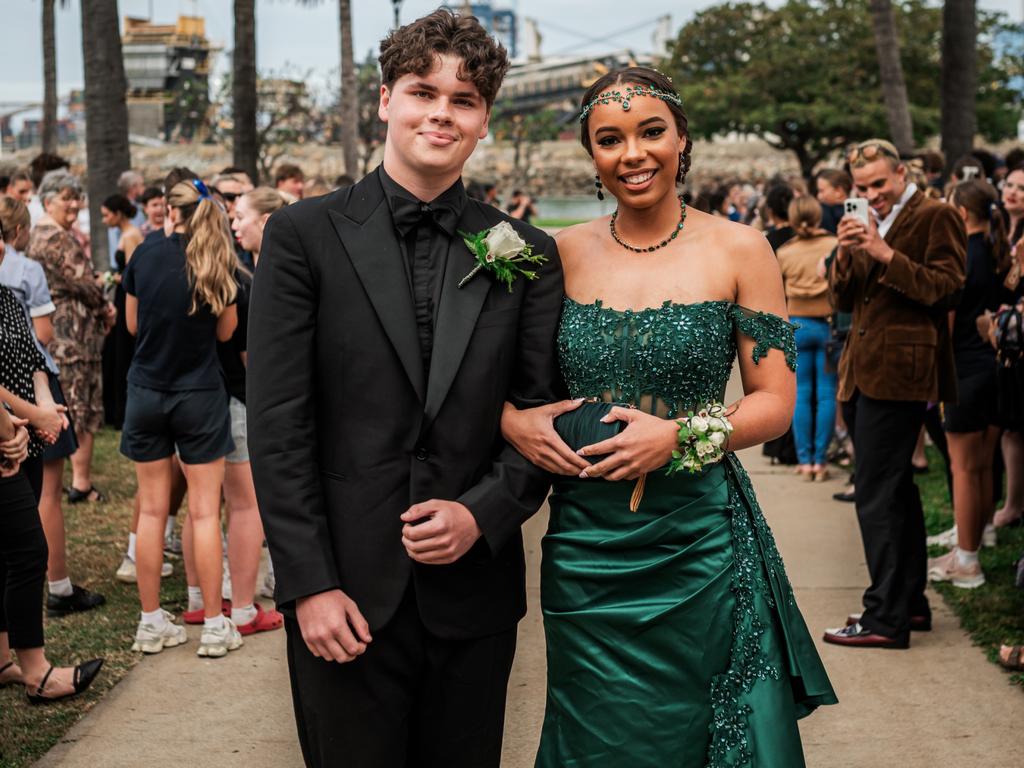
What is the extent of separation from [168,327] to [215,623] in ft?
4.80

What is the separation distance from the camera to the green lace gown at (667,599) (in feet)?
10.1

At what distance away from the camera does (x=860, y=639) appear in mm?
5727

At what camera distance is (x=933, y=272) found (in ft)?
17.6

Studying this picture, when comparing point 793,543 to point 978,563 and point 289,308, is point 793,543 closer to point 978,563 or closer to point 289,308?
point 978,563

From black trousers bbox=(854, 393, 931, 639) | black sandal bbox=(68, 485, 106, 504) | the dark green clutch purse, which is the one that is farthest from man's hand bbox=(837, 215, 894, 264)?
black sandal bbox=(68, 485, 106, 504)

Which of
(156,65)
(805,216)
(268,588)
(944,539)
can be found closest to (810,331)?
(805,216)

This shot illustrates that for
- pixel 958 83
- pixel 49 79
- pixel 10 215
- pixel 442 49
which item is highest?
pixel 49 79

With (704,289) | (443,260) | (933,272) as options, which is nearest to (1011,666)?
(933,272)

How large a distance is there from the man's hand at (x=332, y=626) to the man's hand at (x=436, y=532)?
7.3 inches

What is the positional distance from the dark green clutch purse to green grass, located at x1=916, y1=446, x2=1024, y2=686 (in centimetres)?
322

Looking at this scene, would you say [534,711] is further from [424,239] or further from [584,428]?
[424,239]

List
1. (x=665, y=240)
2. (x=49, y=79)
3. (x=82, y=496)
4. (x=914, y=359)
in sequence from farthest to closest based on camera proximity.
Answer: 1. (x=49, y=79)
2. (x=82, y=496)
3. (x=914, y=359)
4. (x=665, y=240)

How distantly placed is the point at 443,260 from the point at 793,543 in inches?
217

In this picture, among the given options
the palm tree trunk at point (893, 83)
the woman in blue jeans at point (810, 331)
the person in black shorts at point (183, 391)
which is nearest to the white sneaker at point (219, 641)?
the person in black shorts at point (183, 391)
